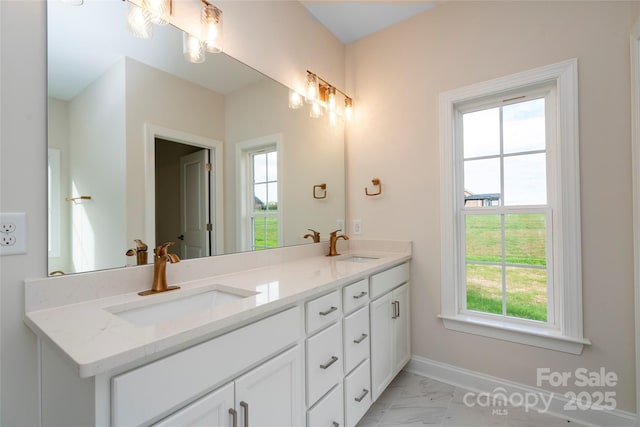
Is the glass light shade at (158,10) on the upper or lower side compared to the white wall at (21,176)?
upper

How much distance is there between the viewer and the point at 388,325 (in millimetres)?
1776

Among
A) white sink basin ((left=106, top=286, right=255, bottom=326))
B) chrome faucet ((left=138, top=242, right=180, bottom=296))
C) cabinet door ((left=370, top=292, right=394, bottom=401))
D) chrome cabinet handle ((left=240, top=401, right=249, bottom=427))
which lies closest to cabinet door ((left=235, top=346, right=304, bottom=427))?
chrome cabinet handle ((left=240, top=401, right=249, bottom=427))

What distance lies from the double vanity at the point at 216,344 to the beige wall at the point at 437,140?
0.61m

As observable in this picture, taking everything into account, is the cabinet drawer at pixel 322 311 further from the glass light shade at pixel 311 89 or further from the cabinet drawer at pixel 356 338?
the glass light shade at pixel 311 89

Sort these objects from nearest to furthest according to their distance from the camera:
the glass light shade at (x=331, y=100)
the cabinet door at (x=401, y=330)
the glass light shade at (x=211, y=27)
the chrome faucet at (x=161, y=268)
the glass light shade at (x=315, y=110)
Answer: the chrome faucet at (x=161, y=268) → the glass light shade at (x=211, y=27) → the cabinet door at (x=401, y=330) → the glass light shade at (x=315, y=110) → the glass light shade at (x=331, y=100)

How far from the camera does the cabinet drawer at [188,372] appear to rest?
2.09 feet

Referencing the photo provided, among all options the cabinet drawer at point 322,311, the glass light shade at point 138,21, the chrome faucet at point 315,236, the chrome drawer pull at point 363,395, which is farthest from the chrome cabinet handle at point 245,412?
the glass light shade at point 138,21

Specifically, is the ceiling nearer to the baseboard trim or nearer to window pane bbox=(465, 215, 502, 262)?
window pane bbox=(465, 215, 502, 262)

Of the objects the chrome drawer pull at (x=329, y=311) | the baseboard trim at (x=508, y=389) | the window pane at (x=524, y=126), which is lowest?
the baseboard trim at (x=508, y=389)

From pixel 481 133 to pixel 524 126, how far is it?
0.24 metres

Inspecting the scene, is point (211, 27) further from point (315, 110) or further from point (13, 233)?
point (13, 233)

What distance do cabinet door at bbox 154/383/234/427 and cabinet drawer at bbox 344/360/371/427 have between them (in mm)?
697

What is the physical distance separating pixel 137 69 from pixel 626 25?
93.0 inches

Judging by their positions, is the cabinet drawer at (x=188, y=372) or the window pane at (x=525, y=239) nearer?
the cabinet drawer at (x=188, y=372)
